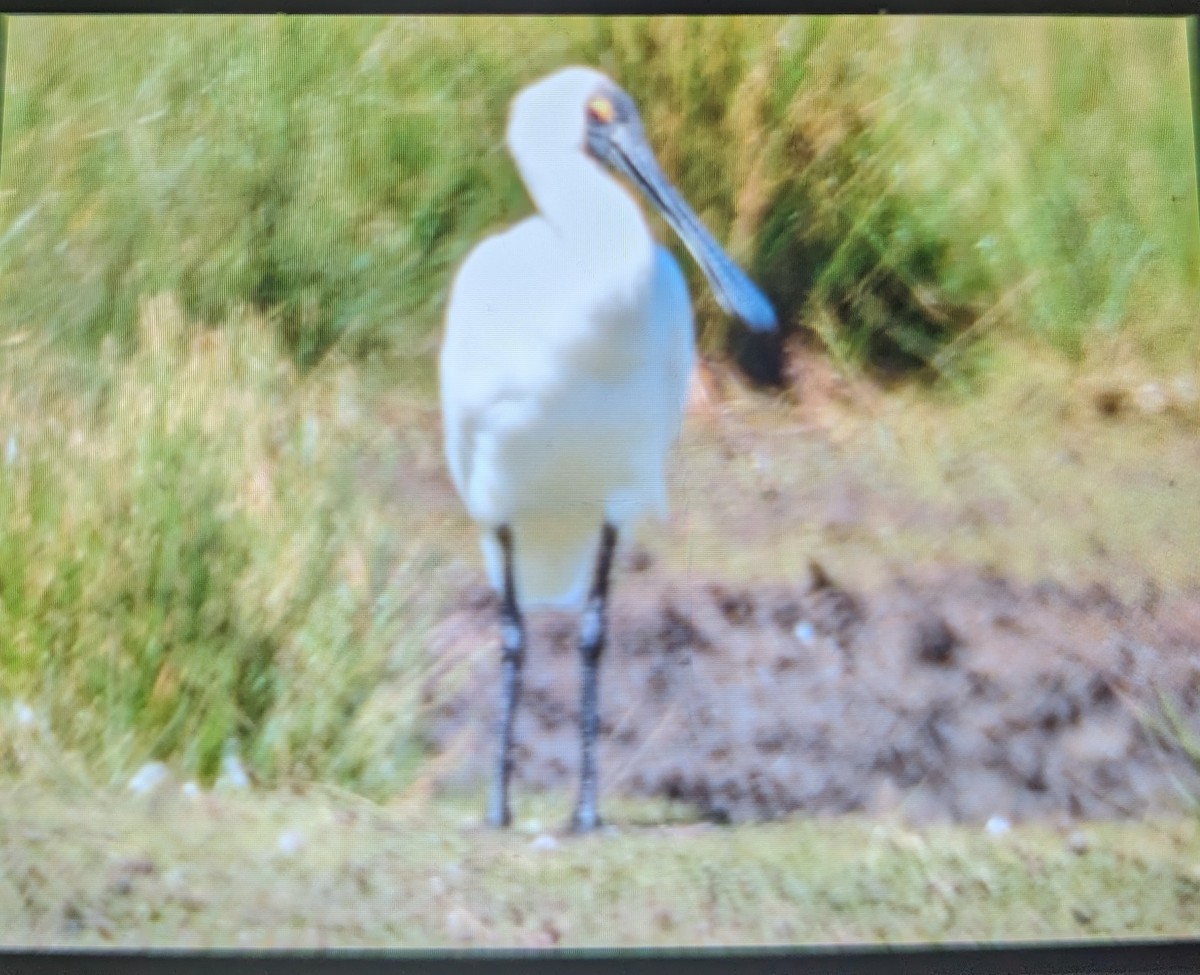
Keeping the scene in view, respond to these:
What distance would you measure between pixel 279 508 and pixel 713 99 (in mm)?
987

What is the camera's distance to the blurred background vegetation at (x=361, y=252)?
195 cm

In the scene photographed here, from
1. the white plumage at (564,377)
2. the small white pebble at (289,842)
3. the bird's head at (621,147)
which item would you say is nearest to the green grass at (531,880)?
the small white pebble at (289,842)

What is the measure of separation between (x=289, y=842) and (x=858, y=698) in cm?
89

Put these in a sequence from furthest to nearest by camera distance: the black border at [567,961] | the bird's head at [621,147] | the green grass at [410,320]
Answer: the bird's head at [621,147], the green grass at [410,320], the black border at [567,961]

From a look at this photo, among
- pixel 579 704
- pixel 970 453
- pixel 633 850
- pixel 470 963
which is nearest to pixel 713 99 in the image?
pixel 970 453

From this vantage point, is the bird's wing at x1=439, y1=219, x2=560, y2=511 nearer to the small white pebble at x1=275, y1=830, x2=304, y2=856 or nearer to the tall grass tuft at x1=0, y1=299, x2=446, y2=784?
the tall grass tuft at x1=0, y1=299, x2=446, y2=784

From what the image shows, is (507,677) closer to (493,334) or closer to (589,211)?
(493,334)

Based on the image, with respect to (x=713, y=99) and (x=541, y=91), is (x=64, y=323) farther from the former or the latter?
(x=713, y=99)

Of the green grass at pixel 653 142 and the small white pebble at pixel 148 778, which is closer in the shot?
the small white pebble at pixel 148 778

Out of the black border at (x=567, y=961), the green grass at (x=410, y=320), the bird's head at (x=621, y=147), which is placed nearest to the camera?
the black border at (x=567, y=961)

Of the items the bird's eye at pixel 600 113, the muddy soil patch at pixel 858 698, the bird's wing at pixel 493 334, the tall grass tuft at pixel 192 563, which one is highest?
the bird's eye at pixel 600 113

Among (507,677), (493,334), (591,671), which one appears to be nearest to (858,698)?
(591,671)

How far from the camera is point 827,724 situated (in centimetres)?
193

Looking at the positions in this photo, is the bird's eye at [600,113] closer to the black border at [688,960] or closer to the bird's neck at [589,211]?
the bird's neck at [589,211]
